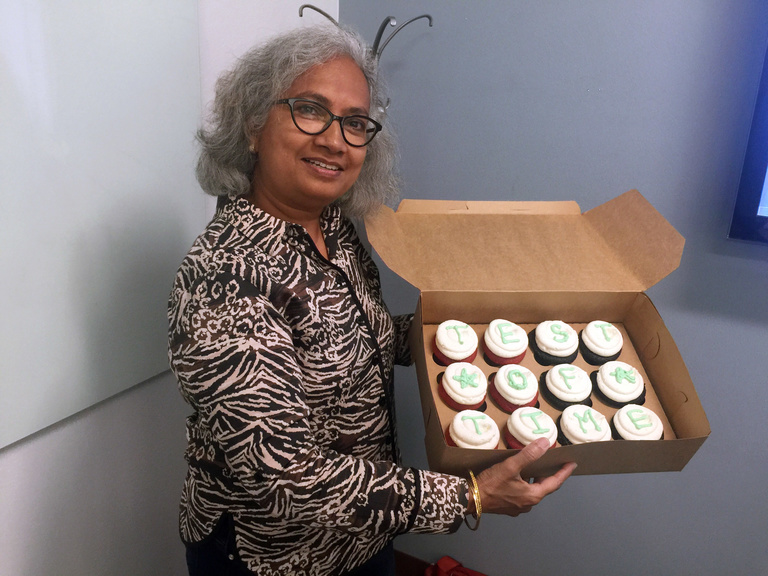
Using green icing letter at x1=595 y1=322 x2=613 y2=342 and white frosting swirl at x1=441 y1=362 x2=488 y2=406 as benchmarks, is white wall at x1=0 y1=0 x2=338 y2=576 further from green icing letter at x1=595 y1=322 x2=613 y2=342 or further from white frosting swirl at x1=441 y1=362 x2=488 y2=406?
green icing letter at x1=595 y1=322 x2=613 y2=342

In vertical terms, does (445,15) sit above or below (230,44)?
above

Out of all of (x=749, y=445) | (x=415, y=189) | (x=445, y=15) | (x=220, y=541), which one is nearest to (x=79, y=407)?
(x=220, y=541)

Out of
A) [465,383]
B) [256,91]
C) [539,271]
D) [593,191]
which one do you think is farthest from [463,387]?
[593,191]

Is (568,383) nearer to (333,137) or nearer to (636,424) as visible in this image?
(636,424)

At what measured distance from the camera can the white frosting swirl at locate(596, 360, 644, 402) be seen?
44.6 inches

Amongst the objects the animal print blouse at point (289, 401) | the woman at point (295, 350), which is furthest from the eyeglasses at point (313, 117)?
the animal print blouse at point (289, 401)

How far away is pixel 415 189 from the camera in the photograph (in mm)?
1808

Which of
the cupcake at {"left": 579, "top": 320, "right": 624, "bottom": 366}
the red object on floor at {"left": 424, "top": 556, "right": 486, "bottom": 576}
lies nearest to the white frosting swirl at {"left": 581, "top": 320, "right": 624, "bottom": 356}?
the cupcake at {"left": 579, "top": 320, "right": 624, "bottom": 366}

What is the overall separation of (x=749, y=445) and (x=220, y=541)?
1.49 meters

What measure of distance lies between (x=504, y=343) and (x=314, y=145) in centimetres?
58

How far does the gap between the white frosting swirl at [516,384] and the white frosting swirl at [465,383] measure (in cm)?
3

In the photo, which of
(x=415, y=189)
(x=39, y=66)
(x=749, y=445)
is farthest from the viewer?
(x=415, y=189)

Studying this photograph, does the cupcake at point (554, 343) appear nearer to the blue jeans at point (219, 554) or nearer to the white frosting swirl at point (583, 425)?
the white frosting swirl at point (583, 425)

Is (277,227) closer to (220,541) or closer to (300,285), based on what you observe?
(300,285)
